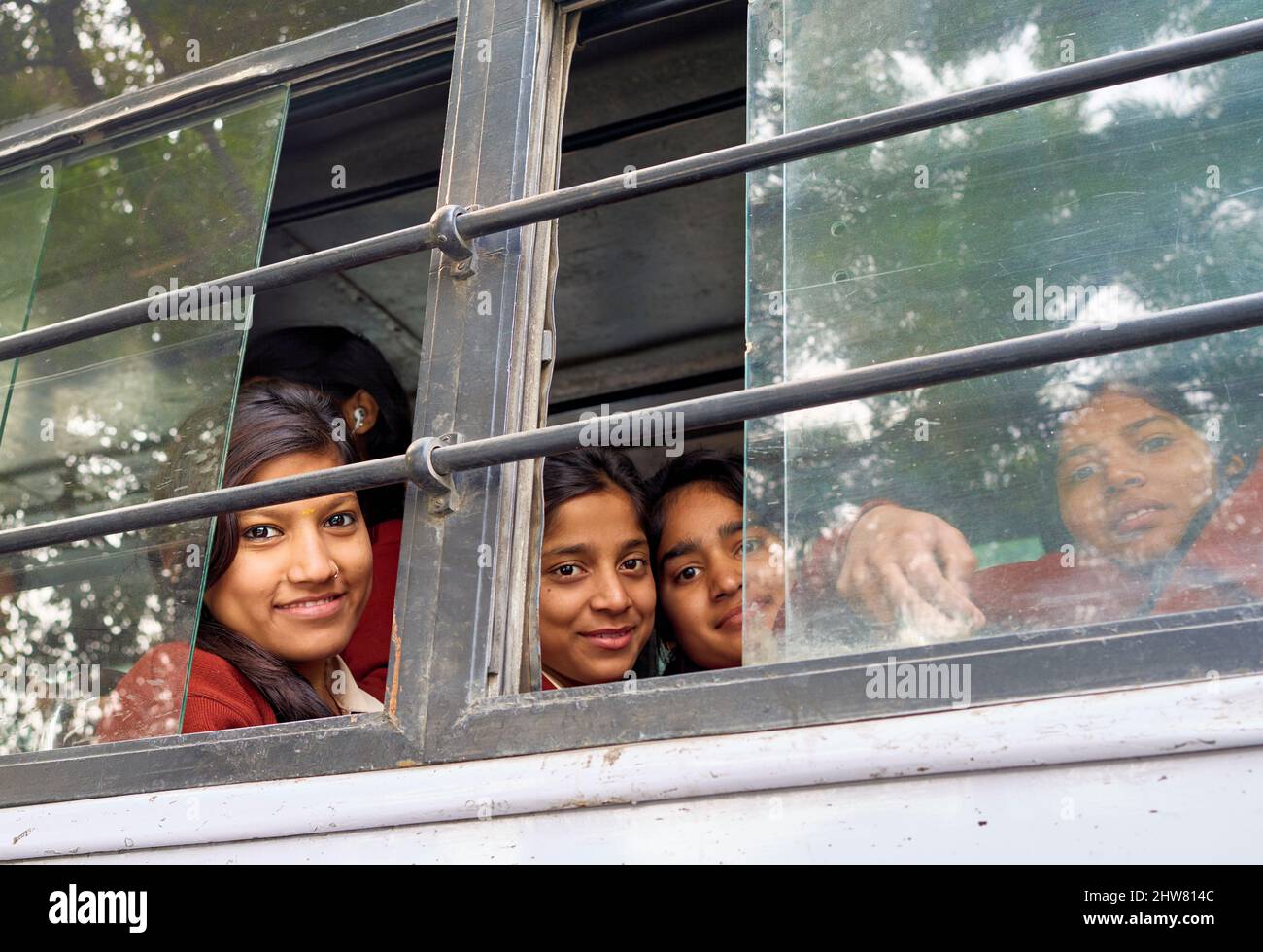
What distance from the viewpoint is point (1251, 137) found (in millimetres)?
1534

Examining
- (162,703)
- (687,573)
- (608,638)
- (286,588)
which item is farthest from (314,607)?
(687,573)

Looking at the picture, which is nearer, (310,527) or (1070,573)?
(1070,573)

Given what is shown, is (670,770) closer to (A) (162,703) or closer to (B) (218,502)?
(B) (218,502)

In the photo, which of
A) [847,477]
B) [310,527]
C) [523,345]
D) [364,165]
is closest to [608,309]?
[364,165]

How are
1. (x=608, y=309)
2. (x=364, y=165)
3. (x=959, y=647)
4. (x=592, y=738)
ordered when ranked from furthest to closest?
1. (x=608, y=309)
2. (x=364, y=165)
3. (x=592, y=738)
4. (x=959, y=647)

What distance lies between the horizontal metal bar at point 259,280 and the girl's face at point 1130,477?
0.89 m

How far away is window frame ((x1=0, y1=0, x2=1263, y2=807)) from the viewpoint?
1.33 metres

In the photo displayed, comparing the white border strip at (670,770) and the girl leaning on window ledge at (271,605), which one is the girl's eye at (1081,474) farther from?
the girl leaning on window ledge at (271,605)

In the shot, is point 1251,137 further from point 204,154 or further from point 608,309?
point 608,309

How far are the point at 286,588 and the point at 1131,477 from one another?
1399 mm

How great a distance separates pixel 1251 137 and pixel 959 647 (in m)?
0.73

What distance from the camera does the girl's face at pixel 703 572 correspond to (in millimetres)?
2498

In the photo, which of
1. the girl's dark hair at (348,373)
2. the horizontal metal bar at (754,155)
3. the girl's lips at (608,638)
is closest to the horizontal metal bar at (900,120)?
the horizontal metal bar at (754,155)

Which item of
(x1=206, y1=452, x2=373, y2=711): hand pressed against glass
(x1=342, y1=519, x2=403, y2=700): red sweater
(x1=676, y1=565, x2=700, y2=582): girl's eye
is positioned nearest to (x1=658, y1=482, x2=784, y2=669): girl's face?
(x1=676, y1=565, x2=700, y2=582): girl's eye
